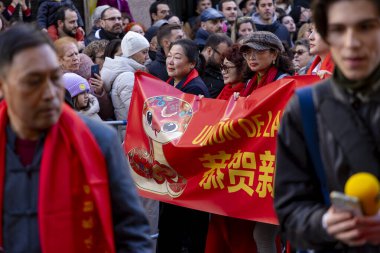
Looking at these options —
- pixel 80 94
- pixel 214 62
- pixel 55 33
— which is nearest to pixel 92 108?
pixel 80 94

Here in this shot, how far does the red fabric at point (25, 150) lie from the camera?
3.38 meters

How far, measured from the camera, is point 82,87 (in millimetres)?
7590

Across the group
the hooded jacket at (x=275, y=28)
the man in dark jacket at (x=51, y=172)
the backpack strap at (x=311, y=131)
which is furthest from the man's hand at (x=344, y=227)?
the hooded jacket at (x=275, y=28)

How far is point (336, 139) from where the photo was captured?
305cm

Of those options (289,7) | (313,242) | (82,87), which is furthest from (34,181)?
(289,7)

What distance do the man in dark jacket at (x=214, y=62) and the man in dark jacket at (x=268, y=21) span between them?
4.39 m

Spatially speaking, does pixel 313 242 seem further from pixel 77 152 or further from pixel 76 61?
pixel 76 61

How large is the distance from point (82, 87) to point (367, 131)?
4840mm

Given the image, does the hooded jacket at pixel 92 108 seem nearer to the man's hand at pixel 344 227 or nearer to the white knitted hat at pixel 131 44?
the white knitted hat at pixel 131 44

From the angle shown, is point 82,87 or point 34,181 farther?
point 82,87

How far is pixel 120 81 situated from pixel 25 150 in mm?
5136

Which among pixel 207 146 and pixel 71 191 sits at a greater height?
pixel 71 191

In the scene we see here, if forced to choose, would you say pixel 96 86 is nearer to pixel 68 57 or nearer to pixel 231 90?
pixel 68 57

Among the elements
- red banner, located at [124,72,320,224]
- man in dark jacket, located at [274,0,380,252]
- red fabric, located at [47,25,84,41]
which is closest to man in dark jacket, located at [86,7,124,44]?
red fabric, located at [47,25,84,41]
